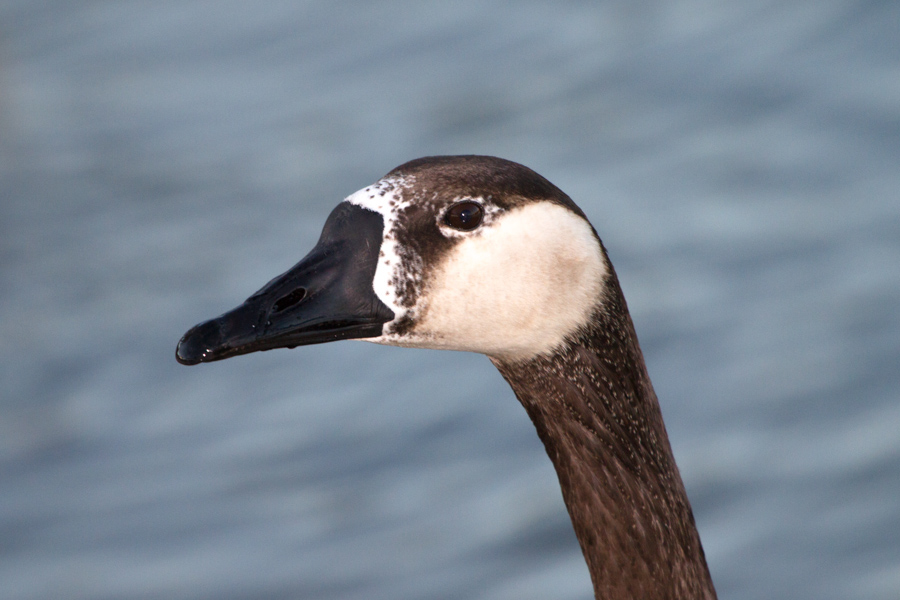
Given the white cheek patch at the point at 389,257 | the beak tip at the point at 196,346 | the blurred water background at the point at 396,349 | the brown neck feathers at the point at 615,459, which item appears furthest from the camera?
the blurred water background at the point at 396,349

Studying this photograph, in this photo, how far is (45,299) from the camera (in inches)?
317

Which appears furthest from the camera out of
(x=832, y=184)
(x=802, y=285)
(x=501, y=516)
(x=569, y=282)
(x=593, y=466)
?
(x=832, y=184)

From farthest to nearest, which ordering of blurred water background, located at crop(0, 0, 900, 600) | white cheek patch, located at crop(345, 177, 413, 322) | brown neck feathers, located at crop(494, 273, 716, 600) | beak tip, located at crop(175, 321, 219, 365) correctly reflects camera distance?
1. blurred water background, located at crop(0, 0, 900, 600)
2. brown neck feathers, located at crop(494, 273, 716, 600)
3. white cheek patch, located at crop(345, 177, 413, 322)
4. beak tip, located at crop(175, 321, 219, 365)

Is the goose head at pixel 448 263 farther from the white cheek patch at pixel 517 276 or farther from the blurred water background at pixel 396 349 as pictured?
the blurred water background at pixel 396 349

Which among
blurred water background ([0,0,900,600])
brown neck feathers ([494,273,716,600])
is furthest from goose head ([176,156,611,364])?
blurred water background ([0,0,900,600])

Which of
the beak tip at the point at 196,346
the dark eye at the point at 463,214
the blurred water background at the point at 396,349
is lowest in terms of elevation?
the beak tip at the point at 196,346

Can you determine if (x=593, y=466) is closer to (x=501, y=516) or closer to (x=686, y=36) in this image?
(x=501, y=516)

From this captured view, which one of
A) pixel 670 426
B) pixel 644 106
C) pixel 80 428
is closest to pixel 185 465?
pixel 80 428

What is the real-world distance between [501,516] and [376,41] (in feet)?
15.3

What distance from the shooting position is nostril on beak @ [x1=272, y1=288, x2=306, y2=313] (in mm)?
3561

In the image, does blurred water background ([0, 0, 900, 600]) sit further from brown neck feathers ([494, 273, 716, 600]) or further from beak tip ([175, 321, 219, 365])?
beak tip ([175, 321, 219, 365])

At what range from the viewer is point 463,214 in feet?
11.8

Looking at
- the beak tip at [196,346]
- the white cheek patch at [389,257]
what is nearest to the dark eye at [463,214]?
the white cheek patch at [389,257]

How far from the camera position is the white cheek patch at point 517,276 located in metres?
3.61
